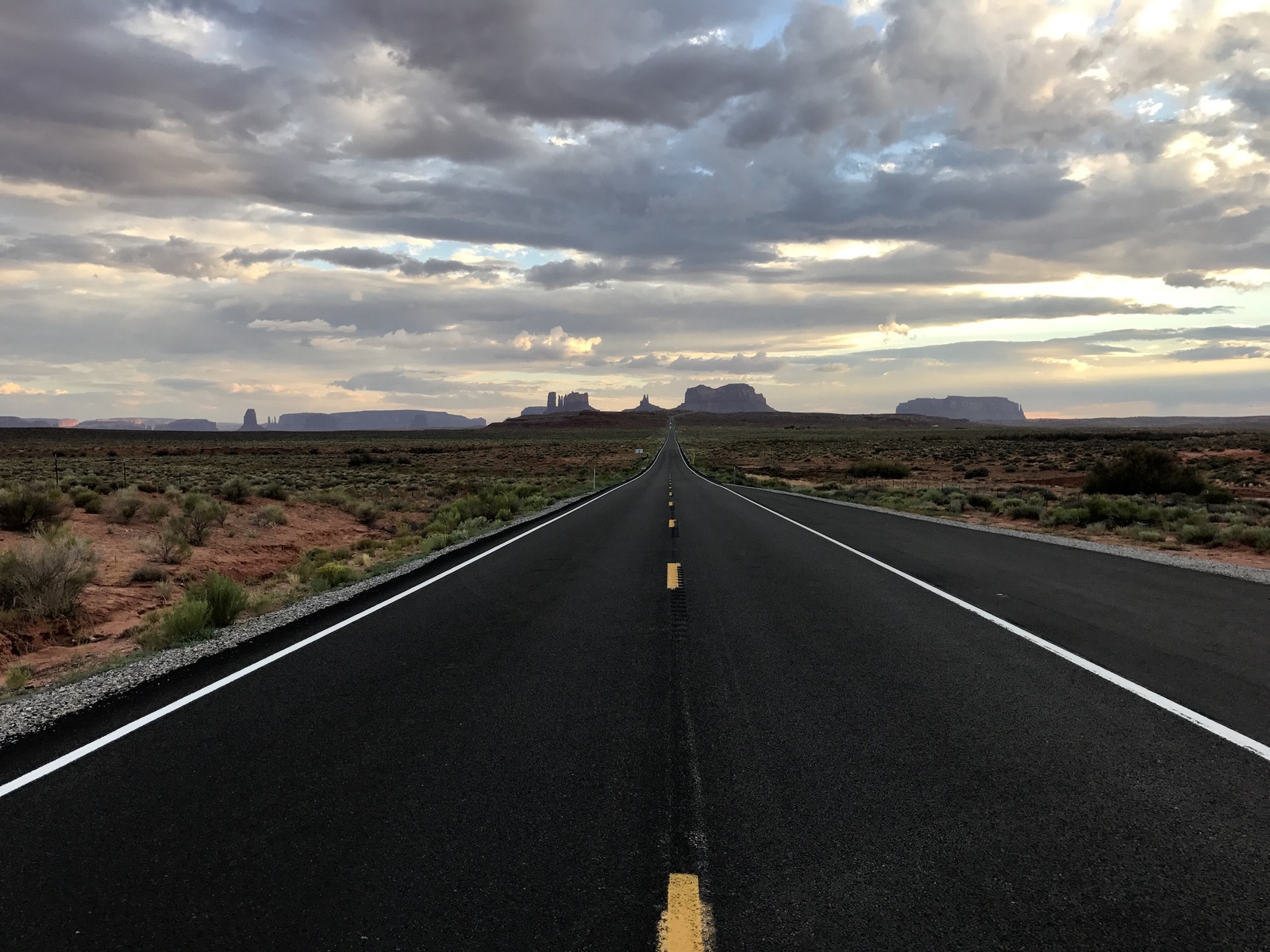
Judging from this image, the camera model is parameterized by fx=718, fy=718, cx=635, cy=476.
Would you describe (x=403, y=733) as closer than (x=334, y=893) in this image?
No

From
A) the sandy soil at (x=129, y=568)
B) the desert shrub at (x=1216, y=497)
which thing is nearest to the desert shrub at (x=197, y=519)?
the sandy soil at (x=129, y=568)

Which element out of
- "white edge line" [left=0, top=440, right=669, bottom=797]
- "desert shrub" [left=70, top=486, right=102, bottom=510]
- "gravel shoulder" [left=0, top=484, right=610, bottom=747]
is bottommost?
"gravel shoulder" [left=0, top=484, right=610, bottom=747]

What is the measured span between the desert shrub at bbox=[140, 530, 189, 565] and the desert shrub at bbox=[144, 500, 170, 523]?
125 inches

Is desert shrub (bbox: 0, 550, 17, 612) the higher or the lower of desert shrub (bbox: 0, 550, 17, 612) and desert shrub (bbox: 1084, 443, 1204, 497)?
the lower

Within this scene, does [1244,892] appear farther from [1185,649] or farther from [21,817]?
[21,817]

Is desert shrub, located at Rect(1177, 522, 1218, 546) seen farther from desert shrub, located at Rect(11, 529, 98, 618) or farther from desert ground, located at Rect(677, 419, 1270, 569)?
desert shrub, located at Rect(11, 529, 98, 618)

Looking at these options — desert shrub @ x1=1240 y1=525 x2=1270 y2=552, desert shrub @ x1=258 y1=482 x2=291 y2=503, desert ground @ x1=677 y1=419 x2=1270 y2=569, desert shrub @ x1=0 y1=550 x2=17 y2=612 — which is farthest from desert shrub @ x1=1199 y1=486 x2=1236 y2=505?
desert shrub @ x1=258 y1=482 x2=291 y2=503

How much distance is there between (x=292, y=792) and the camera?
12.8 feet

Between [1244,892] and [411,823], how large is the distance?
3.66 meters

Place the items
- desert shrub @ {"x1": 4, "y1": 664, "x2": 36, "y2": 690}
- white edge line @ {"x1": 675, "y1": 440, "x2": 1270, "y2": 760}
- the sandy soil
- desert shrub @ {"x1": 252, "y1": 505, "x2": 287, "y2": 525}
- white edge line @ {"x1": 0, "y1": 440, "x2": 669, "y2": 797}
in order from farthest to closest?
desert shrub @ {"x1": 252, "y1": 505, "x2": 287, "y2": 525} < the sandy soil < desert shrub @ {"x1": 4, "y1": 664, "x2": 36, "y2": 690} < white edge line @ {"x1": 675, "y1": 440, "x2": 1270, "y2": 760} < white edge line @ {"x1": 0, "y1": 440, "x2": 669, "y2": 797}

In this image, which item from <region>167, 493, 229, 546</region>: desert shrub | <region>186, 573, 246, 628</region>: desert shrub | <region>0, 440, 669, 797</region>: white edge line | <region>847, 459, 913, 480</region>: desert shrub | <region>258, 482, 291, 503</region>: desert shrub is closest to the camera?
<region>0, 440, 669, 797</region>: white edge line

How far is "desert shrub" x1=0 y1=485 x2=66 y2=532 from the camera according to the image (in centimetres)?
1557

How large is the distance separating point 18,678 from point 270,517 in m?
14.2

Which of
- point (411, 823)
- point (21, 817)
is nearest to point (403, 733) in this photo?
point (411, 823)
